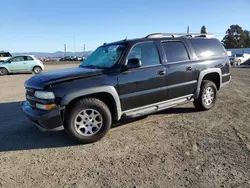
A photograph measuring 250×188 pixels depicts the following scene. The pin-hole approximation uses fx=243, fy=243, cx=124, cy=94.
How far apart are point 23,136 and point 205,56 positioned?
461cm

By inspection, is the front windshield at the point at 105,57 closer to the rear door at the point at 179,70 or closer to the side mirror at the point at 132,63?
the side mirror at the point at 132,63

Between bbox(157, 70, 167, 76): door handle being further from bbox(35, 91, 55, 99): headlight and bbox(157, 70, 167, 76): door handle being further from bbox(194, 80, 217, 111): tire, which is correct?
bbox(35, 91, 55, 99): headlight

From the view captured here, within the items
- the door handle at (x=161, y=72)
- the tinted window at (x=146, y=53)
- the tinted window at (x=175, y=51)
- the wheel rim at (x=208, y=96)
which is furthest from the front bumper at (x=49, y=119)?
the wheel rim at (x=208, y=96)

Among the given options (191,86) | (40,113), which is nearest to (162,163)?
(40,113)

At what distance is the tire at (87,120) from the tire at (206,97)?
109 inches

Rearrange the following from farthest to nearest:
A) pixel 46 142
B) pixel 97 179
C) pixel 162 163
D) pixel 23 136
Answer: pixel 23 136 → pixel 46 142 → pixel 162 163 → pixel 97 179

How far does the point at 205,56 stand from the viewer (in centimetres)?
612

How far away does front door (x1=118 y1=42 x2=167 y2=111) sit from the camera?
4.67m

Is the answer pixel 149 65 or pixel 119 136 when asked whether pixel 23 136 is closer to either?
pixel 119 136

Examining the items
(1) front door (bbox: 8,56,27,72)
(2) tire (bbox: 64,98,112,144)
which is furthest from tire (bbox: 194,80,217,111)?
(1) front door (bbox: 8,56,27,72)

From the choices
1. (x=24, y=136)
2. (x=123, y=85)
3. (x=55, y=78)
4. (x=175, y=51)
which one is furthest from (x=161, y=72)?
(x=24, y=136)

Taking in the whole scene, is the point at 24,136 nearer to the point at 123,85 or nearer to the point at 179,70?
the point at 123,85

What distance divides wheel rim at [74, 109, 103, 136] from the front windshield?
1027 mm

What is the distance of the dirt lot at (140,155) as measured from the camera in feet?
10.3
